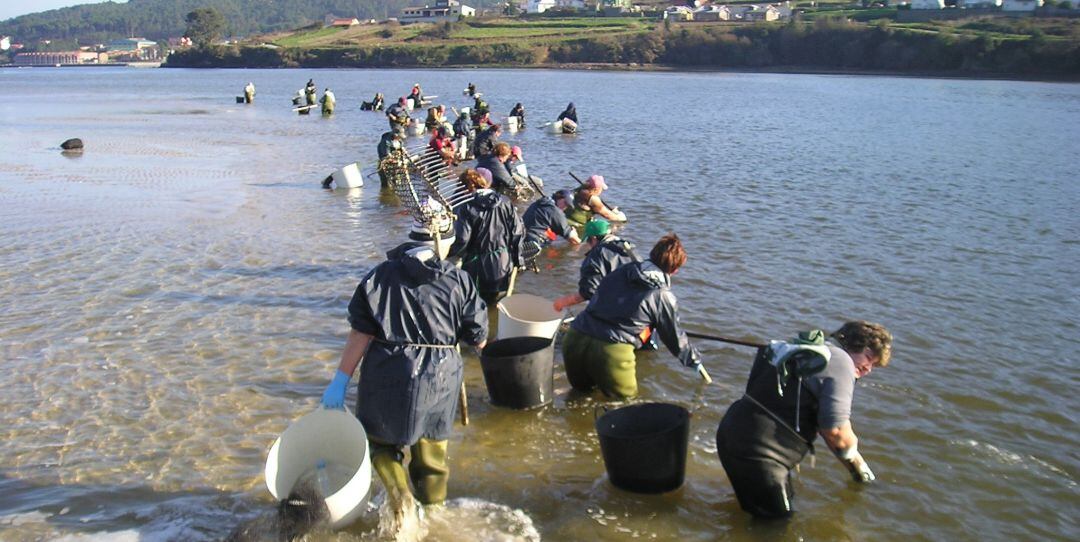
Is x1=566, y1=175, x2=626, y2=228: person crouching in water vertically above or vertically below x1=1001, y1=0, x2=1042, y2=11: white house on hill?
below

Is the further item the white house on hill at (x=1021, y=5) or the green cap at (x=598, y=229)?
the white house on hill at (x=1021, y=5)

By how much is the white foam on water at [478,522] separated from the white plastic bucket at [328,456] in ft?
2.09

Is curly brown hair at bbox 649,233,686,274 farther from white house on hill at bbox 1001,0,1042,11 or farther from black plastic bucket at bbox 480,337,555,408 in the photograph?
white house on hill at bbox 1001,0,1042,11

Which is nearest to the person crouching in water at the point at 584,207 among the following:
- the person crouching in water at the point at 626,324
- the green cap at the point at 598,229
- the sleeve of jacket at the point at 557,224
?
the sleeve of jacket at the point at 557,224

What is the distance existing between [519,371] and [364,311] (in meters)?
2.54

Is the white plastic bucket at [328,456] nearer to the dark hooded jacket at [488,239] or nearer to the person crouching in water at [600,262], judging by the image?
the person crouching in water at [600,262]

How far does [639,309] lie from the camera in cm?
673

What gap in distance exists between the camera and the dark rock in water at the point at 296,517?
4.94 m

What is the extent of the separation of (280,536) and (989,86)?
2840 inches

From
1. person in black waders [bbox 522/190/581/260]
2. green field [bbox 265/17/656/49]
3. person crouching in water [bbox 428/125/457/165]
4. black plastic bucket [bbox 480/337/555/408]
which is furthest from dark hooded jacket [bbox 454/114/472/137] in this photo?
green field [bbox 265/17/656/49]

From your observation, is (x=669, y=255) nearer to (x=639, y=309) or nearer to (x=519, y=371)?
(x=639, y=309)

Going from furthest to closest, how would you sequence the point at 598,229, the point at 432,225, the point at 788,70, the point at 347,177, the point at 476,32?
1. the point at 476,32
2. the point at 788,70
3. the point at 347,177
4. the point at 432,225
5. the point at 598,229

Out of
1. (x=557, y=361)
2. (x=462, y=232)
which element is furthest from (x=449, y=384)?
(x=462, y=232)

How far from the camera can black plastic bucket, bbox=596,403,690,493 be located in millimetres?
5922
